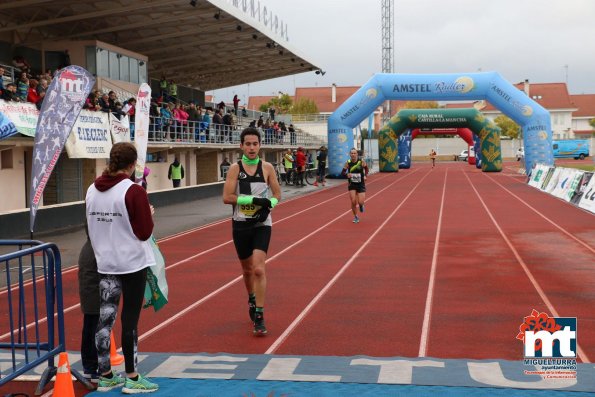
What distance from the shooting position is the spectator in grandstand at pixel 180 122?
29031 millimetres

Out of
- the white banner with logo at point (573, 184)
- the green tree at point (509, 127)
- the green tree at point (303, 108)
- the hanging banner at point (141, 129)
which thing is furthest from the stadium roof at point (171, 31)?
the green tree at point (509, 127)

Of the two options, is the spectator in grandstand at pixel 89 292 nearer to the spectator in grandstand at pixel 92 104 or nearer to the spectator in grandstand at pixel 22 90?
the spectator in grandstand at pixel 22 90

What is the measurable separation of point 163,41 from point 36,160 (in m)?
23.5

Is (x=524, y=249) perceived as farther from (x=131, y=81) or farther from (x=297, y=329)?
(x=131, y=81)

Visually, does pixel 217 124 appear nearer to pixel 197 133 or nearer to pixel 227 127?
pixel 227 127

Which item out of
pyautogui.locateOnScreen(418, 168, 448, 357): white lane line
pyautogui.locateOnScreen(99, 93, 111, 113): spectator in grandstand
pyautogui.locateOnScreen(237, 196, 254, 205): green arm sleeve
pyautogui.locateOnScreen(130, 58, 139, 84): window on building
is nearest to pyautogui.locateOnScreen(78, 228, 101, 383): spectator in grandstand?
pyautogui.locateOnScreen(237, 196, 254, 205): green arm sleeve

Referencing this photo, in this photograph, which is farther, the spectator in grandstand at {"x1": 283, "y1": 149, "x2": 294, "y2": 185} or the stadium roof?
the spectator in grandstand at {"x1": 283, "y1": 149, "x2": 294, "y2": 185}

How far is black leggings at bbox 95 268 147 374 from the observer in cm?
511

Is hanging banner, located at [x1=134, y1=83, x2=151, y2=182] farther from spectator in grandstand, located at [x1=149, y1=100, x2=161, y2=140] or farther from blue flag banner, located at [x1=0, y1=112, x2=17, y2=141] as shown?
spectator in grandstand, located at [x1=149, y1=100, x2=161, y2=140]

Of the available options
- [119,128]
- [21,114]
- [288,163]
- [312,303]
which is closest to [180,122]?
[288,163]

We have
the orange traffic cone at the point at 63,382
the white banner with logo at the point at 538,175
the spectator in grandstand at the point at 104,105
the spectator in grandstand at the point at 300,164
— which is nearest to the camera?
the orange traffic cone at the point at 63,382

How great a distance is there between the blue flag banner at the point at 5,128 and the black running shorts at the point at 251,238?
889 centimetres

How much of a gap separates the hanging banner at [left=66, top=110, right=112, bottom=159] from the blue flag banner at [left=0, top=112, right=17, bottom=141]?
3618 mm

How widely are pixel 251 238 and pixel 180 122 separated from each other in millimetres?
23185
